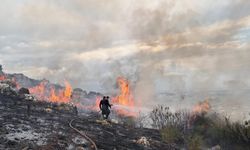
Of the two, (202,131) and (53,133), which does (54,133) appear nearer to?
(53,133)

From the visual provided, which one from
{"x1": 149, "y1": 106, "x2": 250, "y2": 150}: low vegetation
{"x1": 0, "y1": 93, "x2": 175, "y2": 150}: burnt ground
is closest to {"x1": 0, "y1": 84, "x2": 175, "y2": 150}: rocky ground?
{"x1": 0, "y1": 93, "x2": 175, "y2": 150}: burnt ground

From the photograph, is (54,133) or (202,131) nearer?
(54,133)

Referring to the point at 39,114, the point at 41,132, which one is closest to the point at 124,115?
the point at 39,114

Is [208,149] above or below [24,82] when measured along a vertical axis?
below

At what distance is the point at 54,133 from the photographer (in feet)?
67.6

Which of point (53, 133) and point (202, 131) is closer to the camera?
point (53, 133)

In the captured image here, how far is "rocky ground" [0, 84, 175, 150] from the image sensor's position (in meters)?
18.3

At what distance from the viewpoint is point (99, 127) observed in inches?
1000

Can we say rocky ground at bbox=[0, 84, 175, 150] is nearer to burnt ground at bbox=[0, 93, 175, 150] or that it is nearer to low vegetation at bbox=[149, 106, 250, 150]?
burnt ground at bbox=[0, 93, 175, 150]

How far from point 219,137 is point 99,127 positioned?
316 inches

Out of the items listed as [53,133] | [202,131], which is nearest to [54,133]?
[53,133]

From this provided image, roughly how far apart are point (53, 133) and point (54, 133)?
0.18 feet

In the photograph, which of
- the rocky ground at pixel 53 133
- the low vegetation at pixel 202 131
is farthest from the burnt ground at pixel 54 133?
the low vegetation at pixel 202 131

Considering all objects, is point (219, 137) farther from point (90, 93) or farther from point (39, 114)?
point (90, 93)
